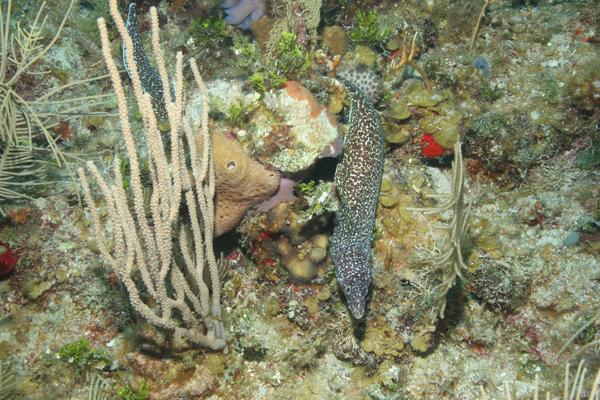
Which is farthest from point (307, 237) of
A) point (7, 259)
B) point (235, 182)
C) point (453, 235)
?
point (7, 259)

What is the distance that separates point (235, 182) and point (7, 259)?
305 cm

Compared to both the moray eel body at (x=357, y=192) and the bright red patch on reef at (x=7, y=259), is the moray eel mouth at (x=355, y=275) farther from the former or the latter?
the bright red patch on reef at (x=7, y=259)

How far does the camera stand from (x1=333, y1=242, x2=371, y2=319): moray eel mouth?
16.4 feet

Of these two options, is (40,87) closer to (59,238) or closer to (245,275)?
(59,238)

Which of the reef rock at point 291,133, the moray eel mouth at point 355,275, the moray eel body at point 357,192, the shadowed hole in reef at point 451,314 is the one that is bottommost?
the shadowed hole in reef at point 451,314

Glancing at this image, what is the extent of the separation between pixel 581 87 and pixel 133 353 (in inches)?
295

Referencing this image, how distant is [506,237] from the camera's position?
5836 mm

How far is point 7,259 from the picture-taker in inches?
205

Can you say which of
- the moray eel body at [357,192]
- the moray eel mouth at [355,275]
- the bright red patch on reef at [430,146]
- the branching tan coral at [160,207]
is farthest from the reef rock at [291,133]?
the bright red patch on reef at [430,146]

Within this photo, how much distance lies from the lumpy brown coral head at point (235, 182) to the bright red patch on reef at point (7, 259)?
257cm

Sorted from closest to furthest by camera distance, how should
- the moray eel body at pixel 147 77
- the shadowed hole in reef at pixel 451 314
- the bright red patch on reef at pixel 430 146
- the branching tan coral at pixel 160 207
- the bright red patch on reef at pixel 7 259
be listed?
1. the branching tan coral at pixel 160 207
2. the bright red patch on reef at pixel 7 259
3. the shadowed hole in reef at pixel 451 314
4. the moray eel body at pixel 147 77
5. the bright red patch on reef at pixel 430 146

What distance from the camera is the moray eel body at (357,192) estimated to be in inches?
205

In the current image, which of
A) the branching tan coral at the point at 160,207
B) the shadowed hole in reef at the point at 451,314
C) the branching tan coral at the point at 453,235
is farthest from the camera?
the shadowed hole in reef at the point at 451,314

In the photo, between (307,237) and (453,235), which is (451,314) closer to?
(453,235)
